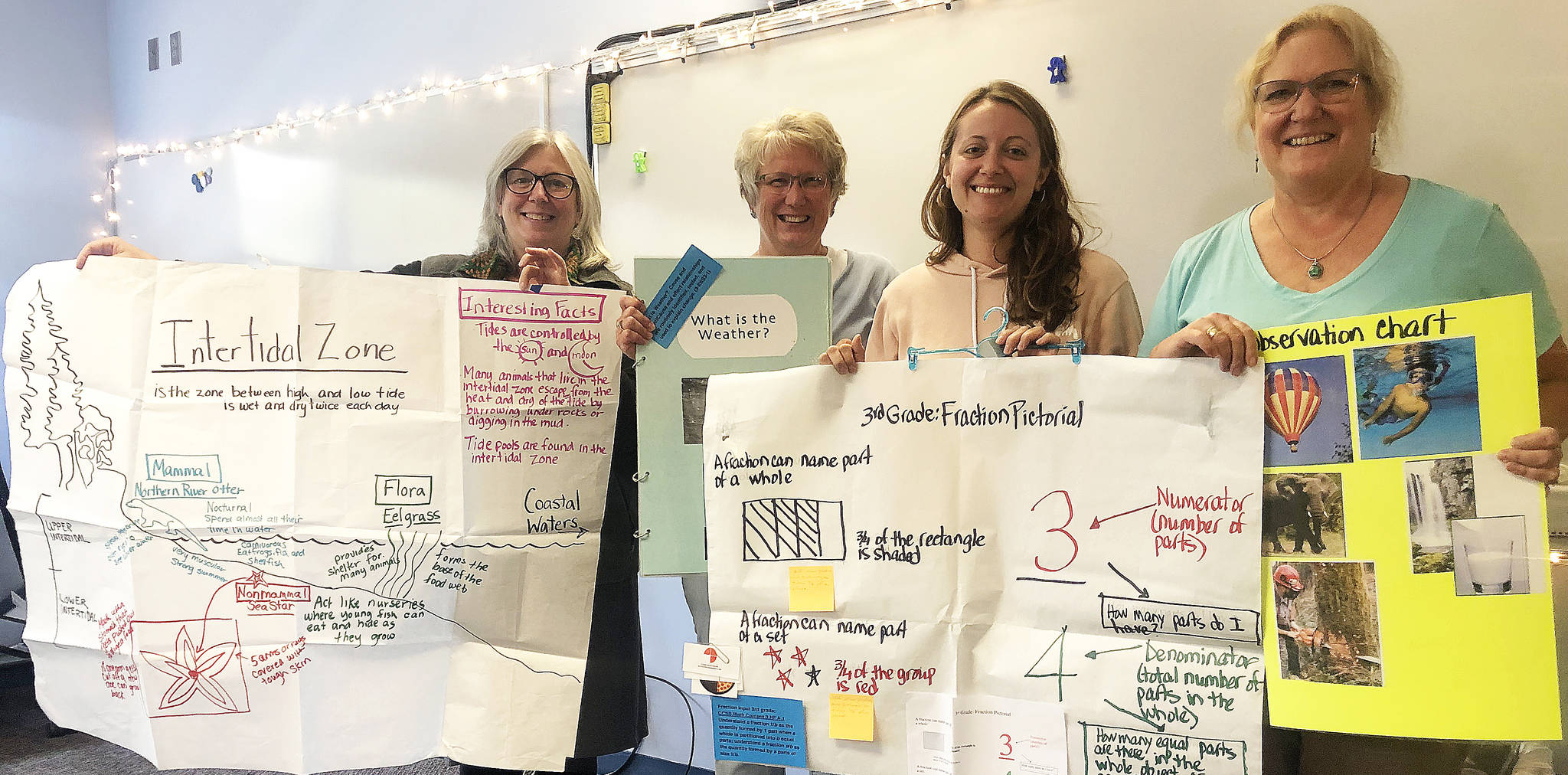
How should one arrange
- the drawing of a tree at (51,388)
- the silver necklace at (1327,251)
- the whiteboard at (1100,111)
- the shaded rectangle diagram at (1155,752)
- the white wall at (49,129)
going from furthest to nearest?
1. the white wall at (49,129)
2. the whiteboard at (1100,111)
3. the drawing of a tree at (51,388)
4. the silver necklace at (1327,251)
5. the shaded rectangle diagram at (1155,752)

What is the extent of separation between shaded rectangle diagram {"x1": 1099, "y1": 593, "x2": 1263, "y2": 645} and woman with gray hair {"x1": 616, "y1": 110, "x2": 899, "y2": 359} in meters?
0.85

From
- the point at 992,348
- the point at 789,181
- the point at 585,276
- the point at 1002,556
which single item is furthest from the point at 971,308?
the point at 585,276

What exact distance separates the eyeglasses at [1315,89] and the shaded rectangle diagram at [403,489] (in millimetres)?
1455

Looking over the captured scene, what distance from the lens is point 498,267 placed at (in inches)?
70.7

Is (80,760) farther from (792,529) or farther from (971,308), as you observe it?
(971,308)

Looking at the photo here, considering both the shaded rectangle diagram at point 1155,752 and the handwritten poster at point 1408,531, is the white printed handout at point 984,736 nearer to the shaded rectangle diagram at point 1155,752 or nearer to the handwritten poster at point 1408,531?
the shaded rectangle diagram at point 1155,752

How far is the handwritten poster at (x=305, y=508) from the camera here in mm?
1519

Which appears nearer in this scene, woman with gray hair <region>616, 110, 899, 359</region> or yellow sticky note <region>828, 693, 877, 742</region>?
yellow sticky note <region>828, 693, 877, 742</region>

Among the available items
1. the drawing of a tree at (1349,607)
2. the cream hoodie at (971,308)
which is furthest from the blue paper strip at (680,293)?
the drawing of a tree at (1349,607)

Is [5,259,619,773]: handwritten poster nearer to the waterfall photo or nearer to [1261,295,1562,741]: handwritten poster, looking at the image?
[1261,295,1562,741]: handwritten poster

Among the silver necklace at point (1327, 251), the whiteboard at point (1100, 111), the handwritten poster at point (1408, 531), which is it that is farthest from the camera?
the whiteboard at point (1100, 111)

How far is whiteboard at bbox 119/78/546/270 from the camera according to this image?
2.98 m

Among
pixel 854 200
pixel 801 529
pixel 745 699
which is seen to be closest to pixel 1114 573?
pixel 801 529

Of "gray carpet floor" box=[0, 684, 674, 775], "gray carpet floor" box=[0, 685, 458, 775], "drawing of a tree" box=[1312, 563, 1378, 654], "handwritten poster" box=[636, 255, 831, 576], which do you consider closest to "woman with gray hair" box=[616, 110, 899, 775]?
"handwritten poster" box=[636, 255, 831, 576]
